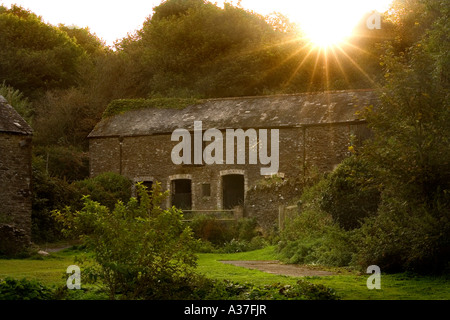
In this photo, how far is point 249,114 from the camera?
32688 mm

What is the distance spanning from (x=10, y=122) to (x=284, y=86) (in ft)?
86.3

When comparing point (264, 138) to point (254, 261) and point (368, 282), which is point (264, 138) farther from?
point (368, 282)

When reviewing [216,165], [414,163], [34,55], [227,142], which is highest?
[34,55]

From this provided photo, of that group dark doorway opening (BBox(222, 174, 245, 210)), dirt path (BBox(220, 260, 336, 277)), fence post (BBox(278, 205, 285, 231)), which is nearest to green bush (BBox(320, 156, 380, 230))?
dirt path (BBox(220, 260, 336, 277))

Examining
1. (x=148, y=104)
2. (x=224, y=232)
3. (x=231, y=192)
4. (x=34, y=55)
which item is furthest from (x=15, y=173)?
(x=34, y=55)

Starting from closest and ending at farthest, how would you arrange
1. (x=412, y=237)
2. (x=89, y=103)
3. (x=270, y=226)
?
(x=412, y=237) < (x=270, y=226) < (x=89, y=103)

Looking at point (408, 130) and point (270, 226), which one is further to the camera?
point (270, 226)

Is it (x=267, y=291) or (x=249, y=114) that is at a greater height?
(x=249, y=114)

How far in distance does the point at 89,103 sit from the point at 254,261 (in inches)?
1113

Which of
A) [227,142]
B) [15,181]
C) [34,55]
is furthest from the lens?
[34,55]

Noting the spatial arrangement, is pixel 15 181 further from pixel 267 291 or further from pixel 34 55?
pixel 34 55

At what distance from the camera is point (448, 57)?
13.8 metres

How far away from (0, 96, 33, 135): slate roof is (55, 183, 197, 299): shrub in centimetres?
1101
